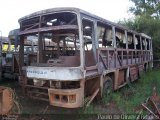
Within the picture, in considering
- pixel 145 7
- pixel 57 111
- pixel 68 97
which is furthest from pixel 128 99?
pixel 145 7

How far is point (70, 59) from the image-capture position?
563cm

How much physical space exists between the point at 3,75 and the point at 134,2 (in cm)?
2150

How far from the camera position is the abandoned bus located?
17.7 ft

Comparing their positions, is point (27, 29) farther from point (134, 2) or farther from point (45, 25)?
point (134, 2)

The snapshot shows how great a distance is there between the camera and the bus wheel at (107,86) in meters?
6.78

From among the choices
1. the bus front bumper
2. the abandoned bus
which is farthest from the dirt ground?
the bus front bumper

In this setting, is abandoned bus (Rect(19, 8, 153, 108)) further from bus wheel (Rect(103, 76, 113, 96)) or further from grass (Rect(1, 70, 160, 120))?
grass (Rect(1, 70, 160, 120))

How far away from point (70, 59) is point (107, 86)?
73.6 inches

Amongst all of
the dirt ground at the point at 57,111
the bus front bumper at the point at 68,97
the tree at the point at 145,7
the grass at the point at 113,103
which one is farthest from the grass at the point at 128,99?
the tree at the point at 145,7

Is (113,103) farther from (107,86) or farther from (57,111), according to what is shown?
(57,111)

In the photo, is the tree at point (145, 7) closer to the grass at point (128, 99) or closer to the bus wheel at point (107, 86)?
the grass at point (128, 99)

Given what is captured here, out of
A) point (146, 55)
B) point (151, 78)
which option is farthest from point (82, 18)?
point (146, 55)

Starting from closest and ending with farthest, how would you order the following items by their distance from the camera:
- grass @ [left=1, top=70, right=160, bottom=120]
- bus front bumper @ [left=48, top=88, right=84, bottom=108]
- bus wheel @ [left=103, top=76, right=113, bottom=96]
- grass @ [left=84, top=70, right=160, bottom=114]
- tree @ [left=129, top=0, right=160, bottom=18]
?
bus front bumper @ [left=48, top=88, right=84, bottom=108]
grass @ [left=1, top=70, right=160, bottom=120]
grass @ [left=84, top=70, right=160, bottom=114]
bus wheel @ [left=103, top=76, right=113, bottom=96]
tree @ [left=129, top=0, right=160, bottom=18]

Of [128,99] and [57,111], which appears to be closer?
[57,111]
